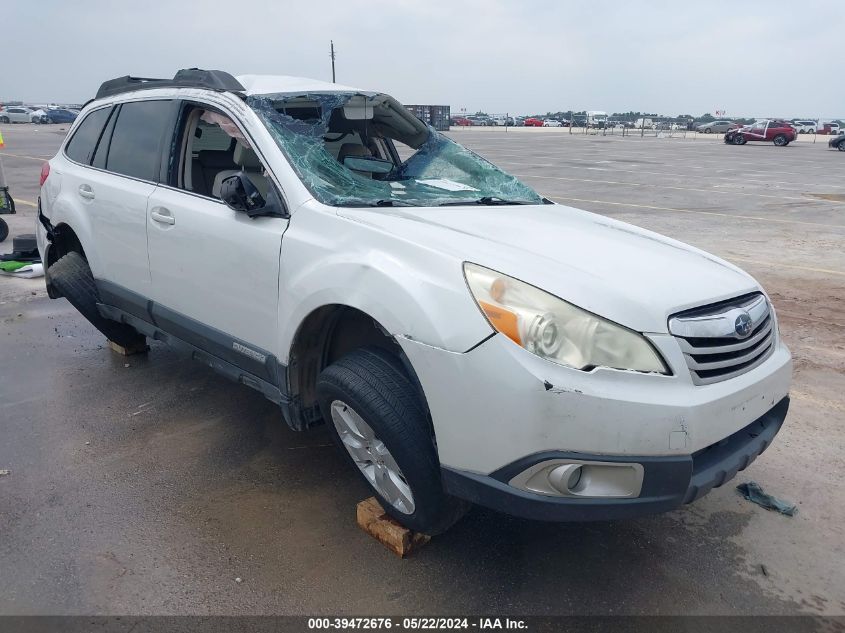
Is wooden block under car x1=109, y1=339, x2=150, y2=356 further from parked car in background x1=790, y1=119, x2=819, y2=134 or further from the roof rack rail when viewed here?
Result: parked car in background x1=790, y1=119, x2=819, y2=134

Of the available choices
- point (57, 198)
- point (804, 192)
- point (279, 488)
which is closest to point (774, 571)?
point (279, 488)

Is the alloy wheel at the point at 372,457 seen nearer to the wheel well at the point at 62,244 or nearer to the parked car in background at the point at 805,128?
the wheel well at the point at 62,244

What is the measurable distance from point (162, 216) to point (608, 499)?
8.71 ft

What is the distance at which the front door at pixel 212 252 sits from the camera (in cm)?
299

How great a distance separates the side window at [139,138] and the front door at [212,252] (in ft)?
0.59

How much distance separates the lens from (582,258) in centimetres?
253

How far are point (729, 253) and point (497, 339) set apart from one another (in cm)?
719

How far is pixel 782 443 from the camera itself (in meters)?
3.66

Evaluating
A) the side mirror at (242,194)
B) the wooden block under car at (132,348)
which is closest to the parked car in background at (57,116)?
the wooden block under car at (132,348)

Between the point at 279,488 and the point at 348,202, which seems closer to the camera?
the point at 348,202

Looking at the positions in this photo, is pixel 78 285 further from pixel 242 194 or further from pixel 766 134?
pixel 766 134

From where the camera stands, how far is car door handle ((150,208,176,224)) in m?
3.47

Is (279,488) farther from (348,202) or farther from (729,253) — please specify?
(729,253)

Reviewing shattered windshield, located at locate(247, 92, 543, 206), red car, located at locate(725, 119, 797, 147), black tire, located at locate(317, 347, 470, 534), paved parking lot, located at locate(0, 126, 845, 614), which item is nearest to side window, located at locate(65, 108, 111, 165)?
paved parking lot, located at locate(0, 126, 845, 614)
